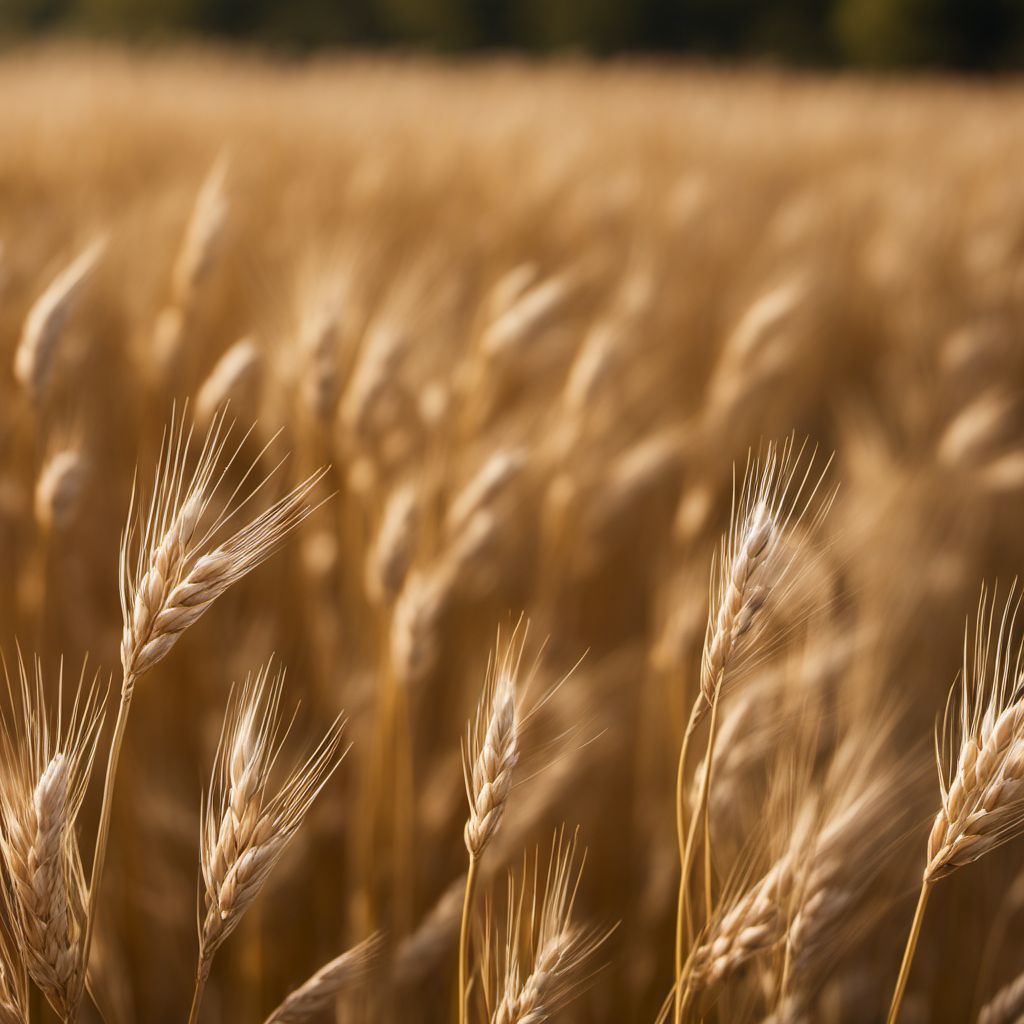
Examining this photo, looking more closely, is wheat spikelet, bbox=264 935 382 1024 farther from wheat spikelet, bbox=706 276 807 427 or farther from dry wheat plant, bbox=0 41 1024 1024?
wheat spikelet, bbox=706 276 807 427

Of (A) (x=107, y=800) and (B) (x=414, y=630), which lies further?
(B) (x=414, y=630)

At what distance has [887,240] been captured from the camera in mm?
1766

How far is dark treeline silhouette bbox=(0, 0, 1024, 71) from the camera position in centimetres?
941

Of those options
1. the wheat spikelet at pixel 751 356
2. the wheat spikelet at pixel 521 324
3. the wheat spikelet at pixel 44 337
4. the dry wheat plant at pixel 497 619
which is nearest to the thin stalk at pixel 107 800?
the dry wheat plant at pixel 497 619

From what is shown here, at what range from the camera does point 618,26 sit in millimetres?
10820

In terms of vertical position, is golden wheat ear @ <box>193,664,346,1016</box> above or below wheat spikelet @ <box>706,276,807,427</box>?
below

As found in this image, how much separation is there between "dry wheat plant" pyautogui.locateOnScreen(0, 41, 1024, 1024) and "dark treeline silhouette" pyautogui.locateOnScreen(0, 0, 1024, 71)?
9172 mm

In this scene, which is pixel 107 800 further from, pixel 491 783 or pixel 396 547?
pixel 396 547

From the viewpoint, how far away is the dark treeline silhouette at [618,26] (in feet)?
30.9

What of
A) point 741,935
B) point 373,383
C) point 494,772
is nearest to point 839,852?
point 741,935

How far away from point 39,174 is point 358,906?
4.90 ft

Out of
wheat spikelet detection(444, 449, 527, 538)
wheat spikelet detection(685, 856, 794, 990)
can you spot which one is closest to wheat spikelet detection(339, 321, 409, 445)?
wheat spikelet detection(444, 449, 527, 538)

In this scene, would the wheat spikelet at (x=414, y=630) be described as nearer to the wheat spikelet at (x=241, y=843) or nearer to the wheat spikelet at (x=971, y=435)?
the wheat spikelet at (x=241, y=843)

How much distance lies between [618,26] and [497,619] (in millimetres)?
11340
